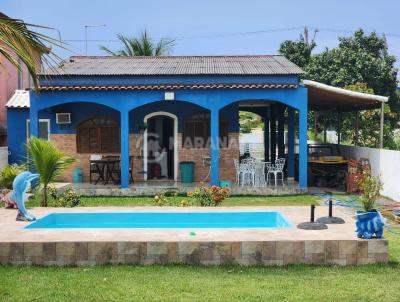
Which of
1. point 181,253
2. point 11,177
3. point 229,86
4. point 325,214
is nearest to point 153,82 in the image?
point 229,86

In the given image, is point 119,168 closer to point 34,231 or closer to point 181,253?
point 34,231

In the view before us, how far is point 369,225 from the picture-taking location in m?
7.88

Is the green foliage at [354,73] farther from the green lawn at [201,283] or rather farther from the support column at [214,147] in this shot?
the green lawn at [201,283]

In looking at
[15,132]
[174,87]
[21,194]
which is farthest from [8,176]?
[15,132]

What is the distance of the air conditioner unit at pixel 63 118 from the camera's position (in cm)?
1803

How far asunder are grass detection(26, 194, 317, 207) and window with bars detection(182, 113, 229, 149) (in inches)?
109

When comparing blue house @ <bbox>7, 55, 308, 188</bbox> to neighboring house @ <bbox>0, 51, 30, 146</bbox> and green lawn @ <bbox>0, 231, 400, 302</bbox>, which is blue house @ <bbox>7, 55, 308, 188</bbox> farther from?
green lawn @ <bbox>0, 231, 400, 302</bbox>

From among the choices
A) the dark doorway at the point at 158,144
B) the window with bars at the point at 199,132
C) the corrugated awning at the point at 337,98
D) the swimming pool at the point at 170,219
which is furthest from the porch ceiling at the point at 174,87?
the swimming pool at the point at 170,219

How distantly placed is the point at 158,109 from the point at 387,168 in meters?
7.71

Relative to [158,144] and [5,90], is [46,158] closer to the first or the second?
[158,144]

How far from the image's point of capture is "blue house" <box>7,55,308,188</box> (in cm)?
1619

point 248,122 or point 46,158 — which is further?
point 248,122

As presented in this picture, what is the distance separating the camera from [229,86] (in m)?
16.0

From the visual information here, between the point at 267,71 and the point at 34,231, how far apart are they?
32.2 feet
